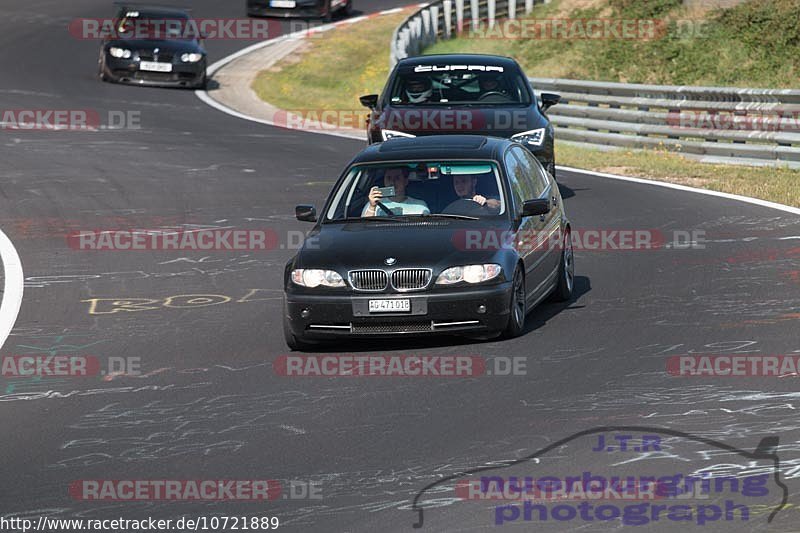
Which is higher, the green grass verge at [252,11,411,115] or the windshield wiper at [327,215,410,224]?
the windshield wiper at [327,215,410,224]

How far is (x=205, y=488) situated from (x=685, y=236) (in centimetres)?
968

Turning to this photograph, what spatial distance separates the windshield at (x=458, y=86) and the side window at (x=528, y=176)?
6.06 metres

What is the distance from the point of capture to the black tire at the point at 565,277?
42.8ft

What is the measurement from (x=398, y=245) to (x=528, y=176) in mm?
2102

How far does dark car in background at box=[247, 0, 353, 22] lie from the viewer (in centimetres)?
4416

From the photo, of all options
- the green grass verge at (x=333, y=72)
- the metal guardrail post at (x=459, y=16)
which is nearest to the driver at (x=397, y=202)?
the green grass verge at (x=333, y=72)

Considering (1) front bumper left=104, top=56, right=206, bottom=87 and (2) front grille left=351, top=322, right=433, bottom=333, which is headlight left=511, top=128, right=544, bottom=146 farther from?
(1) front bumper left=104, top=56, right=206, bottom=87

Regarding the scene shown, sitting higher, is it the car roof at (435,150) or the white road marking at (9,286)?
the car roof at (435,150)

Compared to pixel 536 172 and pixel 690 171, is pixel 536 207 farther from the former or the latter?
pixel 690 171

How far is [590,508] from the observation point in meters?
7.25

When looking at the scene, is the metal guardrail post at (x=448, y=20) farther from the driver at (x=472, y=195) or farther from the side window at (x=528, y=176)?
the driver at (x=472, y=195)

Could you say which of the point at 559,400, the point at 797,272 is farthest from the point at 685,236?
the point at 559,400

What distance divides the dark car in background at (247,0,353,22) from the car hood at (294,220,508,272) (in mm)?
32974

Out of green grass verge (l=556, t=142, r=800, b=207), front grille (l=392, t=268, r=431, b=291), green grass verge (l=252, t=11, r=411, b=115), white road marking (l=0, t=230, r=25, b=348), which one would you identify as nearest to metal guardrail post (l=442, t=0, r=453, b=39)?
green grass verge (l=252, t=11, r=411, b=115)
